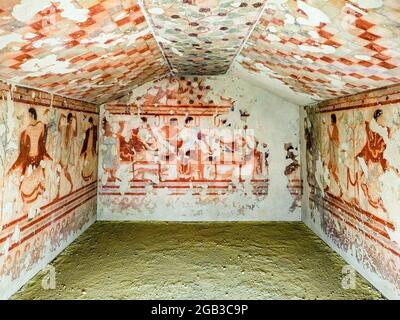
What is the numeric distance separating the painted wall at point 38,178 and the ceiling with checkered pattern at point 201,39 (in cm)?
27

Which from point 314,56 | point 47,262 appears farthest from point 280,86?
point 47,262

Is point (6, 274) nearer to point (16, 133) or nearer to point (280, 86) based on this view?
point (16, 133)

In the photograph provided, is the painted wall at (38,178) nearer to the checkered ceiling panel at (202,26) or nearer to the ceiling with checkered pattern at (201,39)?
the ceiling with checkered pattern at (201,39)

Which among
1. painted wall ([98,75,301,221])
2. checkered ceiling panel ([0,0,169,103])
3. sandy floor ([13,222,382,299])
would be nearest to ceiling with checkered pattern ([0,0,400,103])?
checkered ceiling panel ([0,0,169,103])

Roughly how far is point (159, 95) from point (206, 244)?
2.39m

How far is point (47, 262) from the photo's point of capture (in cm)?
324

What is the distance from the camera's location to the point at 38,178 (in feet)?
10.0

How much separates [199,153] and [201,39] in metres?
2.24

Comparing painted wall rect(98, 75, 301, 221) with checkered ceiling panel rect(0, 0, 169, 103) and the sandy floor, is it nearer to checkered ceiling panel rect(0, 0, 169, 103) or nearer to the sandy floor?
the sandy floor

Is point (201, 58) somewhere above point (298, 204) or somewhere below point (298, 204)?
above

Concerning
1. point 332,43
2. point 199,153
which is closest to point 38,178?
point 199,153

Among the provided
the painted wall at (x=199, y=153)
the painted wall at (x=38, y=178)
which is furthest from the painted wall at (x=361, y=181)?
the painted wall at (x=38, y=178)

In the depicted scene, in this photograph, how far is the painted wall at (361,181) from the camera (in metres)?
2.56

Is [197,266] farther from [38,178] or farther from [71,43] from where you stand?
[71,43]
